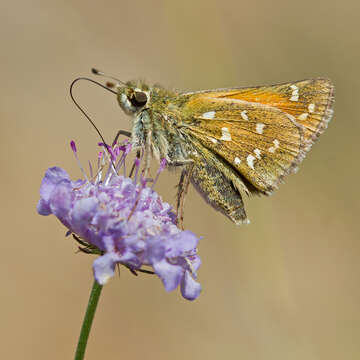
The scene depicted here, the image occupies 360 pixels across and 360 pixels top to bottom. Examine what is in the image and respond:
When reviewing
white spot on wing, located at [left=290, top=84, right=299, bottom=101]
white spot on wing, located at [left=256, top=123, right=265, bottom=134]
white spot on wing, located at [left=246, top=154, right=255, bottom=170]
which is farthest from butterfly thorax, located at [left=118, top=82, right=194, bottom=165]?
white spot on wing, located at [left=290, top=84, right=299, bottom=101]

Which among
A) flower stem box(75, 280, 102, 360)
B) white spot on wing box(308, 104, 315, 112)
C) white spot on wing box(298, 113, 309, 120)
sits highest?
white spot on wing box(308, 104, 315, 112)

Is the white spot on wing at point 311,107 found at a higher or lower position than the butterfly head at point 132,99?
higher

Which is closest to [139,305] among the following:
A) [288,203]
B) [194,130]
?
[288,203]

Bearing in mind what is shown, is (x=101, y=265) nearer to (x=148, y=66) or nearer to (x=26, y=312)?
(x=26, y=312)

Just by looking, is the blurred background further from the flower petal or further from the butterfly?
the flower petal

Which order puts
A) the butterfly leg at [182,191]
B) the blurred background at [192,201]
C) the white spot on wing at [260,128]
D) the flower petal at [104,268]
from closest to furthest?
the flower petal at [104,268] < the butterfly leg at [182,191] < the white spot on wing at [260,128] < the blurred background at [192,201]

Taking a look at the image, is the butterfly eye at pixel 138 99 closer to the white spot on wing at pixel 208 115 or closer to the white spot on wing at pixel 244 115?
the white spot on wing at pixel 208 115

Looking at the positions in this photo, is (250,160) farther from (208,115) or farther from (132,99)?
(132,99)

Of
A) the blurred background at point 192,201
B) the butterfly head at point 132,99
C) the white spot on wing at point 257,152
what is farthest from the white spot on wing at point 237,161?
the blurred background at point 192,201
